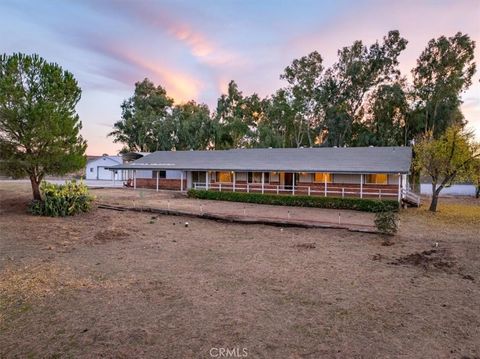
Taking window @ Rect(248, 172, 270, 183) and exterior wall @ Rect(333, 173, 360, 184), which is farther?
window @ Rect(248, 172, 270, 183)

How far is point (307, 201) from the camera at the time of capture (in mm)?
21406

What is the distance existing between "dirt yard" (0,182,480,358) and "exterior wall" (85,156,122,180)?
35570mm

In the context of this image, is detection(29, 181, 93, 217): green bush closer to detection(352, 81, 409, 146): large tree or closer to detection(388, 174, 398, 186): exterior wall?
detection(388, 174, 398, 186): exterior wall

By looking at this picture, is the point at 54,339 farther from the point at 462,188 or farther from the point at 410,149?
the point at 462,188

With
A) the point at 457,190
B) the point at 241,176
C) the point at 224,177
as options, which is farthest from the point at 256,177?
the point at 457,190

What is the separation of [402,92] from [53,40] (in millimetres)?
37555

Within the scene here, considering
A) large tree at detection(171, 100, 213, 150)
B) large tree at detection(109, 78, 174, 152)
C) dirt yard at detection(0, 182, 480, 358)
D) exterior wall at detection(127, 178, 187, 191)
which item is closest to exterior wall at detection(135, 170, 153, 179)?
exterior wall at detection(127, 178, 187, 191)

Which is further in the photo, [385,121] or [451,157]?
[385,121]

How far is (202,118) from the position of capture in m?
50.0

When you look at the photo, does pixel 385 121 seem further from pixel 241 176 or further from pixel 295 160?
pixel 241 176

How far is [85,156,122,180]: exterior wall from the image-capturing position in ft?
150

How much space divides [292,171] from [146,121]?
36023mm


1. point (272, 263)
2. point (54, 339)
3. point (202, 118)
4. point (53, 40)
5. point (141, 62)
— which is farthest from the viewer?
point (202, 118)

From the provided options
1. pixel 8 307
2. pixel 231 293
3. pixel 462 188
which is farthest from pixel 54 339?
pixel 462 188
